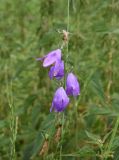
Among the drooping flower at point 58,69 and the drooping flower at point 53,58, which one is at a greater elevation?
the drooping flower at point 53,58

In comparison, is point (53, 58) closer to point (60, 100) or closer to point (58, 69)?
point (58, 69)

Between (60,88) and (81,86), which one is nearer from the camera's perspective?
(60,88)

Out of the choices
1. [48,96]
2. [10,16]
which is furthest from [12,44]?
[10,16]

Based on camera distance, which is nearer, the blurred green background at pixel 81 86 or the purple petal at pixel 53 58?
the purple petal at pixel 53 58

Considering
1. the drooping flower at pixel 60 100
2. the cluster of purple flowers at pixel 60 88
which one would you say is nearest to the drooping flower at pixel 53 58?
the cluster of purple flowers at pixel 60 88

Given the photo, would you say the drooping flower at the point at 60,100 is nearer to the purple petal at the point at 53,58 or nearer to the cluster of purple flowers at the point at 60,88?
the cluster of purple flowers at the point at 60,88

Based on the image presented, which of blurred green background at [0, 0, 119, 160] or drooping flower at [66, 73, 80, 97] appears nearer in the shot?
drooping flower at [66, 73, 80, 97]

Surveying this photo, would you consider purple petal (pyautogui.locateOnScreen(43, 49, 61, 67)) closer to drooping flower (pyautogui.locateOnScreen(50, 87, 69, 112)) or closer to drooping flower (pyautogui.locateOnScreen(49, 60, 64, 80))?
drooping flower (pyautogui.locateOnScreen(49, 60, 64, 80))

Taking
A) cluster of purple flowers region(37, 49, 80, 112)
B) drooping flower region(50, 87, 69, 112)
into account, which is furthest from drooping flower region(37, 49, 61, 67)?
drooping flower region(50, 87, 69, 112)

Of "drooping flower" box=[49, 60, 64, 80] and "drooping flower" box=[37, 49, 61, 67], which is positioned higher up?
"drooping flower" box=[37, 49, 61, 67]

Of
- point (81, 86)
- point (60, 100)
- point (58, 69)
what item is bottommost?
point (81, 86)

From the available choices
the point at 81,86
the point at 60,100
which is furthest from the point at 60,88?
the point at 81,86

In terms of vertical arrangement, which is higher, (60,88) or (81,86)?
(60,88)
